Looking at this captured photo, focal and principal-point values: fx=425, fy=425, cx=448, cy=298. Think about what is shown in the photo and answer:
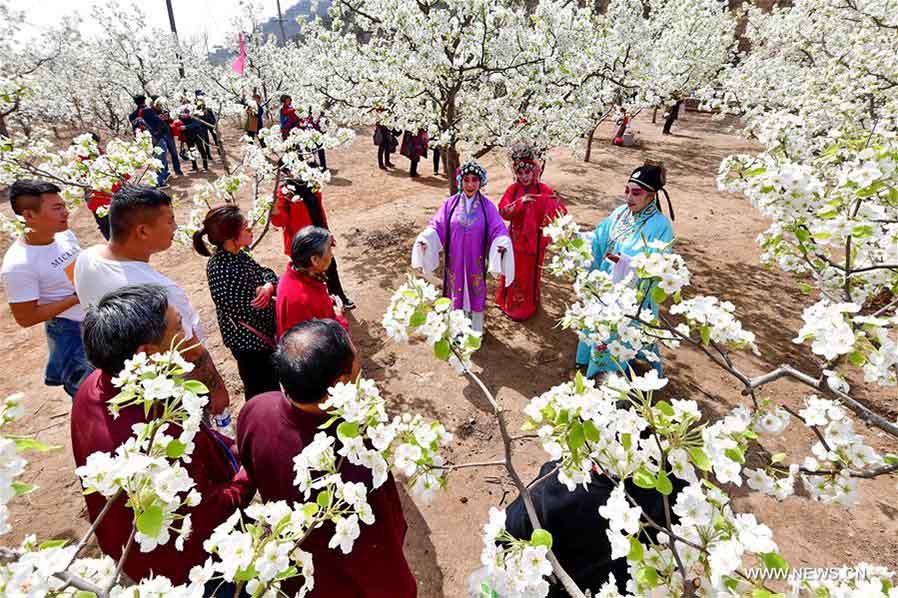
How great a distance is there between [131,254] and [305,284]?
102cm

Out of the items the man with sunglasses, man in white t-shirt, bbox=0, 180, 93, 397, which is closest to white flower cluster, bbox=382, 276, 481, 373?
the man with sunglasses

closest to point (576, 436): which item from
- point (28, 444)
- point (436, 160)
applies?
point (28, 444)

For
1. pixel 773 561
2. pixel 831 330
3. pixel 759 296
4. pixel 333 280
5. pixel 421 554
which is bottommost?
pixel 421 554

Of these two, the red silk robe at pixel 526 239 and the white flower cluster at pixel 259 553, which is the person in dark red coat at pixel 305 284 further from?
the red silk robe at pixel 526 239

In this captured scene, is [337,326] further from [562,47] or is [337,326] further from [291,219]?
[562,47]

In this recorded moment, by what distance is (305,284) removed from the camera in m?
3.05

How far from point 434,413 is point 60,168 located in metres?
3.88

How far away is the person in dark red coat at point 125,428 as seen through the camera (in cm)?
157

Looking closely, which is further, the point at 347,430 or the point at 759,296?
the point at 759,296

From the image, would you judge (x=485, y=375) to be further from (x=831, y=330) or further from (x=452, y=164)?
(x=831, y=330)

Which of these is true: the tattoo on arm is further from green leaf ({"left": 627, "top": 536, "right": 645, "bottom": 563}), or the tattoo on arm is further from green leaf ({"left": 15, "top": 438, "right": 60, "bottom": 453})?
green leaf ({"left": 627, "top": 536, "right": 645, "bottom": 563})

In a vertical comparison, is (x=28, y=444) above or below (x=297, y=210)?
above

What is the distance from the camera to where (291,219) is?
5.03 meters

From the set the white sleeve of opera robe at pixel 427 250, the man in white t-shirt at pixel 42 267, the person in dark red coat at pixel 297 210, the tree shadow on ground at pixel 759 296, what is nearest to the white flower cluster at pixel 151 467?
the man in white t-shirt at pixel 42 267
